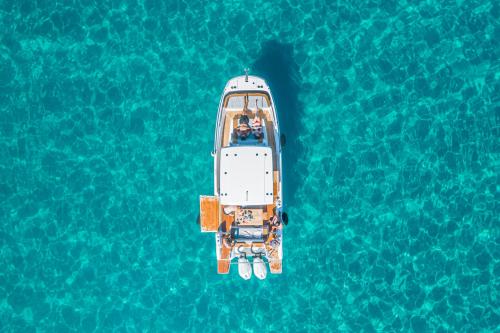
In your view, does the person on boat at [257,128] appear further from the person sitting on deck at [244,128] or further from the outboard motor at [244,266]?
the outboard motor at [244,266]

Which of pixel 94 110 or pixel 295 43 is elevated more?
pixel 295 43

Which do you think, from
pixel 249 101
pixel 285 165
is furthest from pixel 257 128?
pixel 285 165

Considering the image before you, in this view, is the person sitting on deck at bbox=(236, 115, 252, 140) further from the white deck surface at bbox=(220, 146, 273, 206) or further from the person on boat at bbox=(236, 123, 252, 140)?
the white deck surface at bbox=(220, 146, 273, 206)

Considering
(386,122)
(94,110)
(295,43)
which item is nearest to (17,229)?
(94,110)

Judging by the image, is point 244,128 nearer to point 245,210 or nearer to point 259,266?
point 245,210

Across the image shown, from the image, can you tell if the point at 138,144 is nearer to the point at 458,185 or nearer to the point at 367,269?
the point at 367,269

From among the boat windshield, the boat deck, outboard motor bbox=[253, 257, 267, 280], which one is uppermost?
the boat windshield

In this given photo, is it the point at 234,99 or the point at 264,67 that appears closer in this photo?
the point at 234,99

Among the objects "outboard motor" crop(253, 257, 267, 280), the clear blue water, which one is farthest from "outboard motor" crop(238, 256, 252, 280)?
the clear blue water
